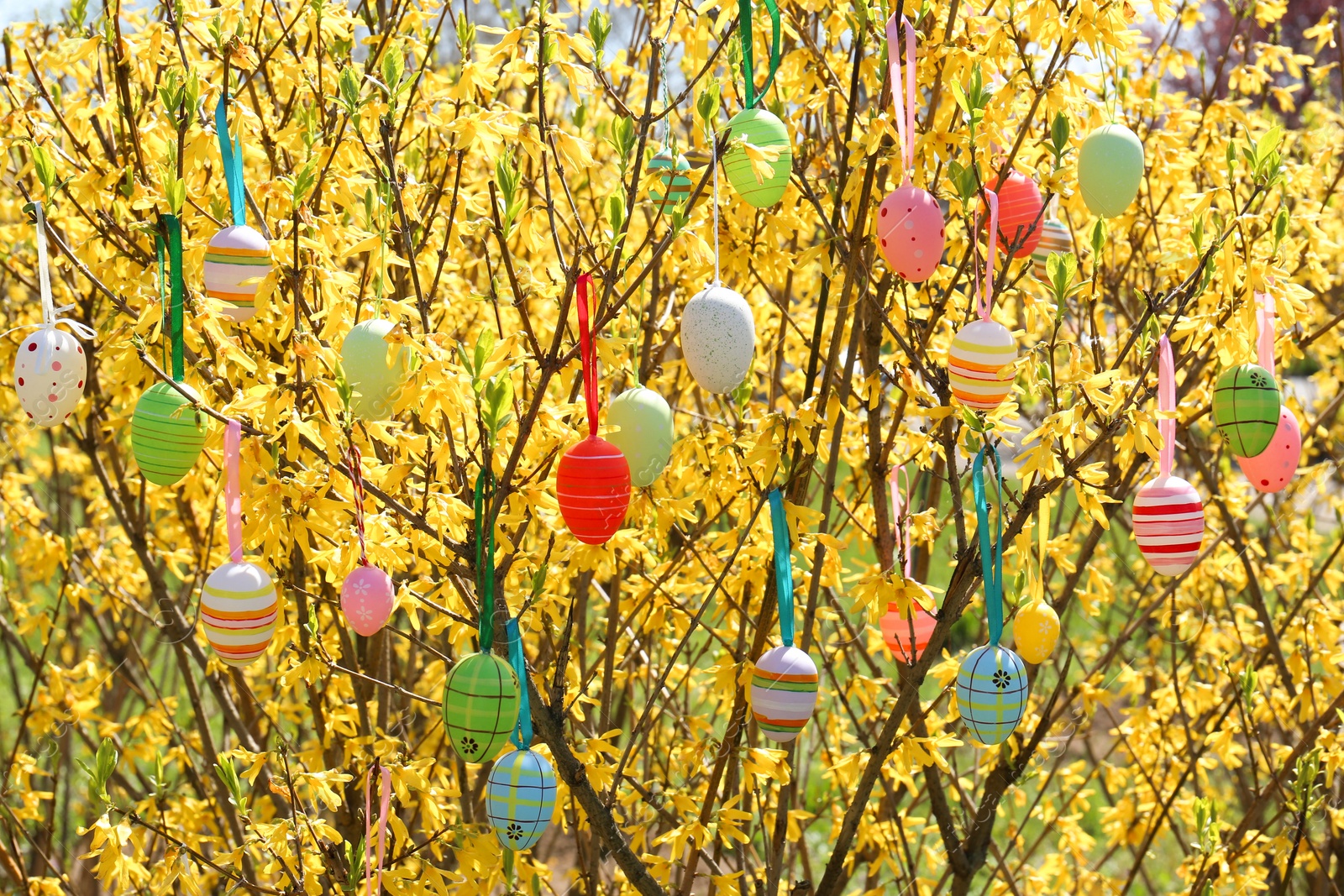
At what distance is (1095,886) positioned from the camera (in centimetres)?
452

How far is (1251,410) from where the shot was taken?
87.0 inches

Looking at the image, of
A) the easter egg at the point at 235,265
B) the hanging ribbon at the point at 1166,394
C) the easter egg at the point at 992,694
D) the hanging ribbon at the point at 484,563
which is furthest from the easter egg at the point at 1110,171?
the easter egg at the point at 235,265

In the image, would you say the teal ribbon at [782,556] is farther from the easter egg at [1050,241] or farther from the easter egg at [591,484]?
the easter egg at [1050,241]

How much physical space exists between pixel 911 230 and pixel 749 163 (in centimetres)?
31

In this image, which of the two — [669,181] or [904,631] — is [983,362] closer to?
[669,181]

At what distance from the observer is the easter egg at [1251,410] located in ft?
7.25

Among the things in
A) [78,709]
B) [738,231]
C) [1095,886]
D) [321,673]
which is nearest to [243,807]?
[321,673]

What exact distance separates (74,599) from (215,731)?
264 centimetres

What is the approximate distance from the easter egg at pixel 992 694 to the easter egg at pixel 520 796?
2.52 feet

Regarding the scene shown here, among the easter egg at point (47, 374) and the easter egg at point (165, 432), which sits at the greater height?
the easter egg at point (47, 374)

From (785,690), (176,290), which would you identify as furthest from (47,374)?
(785,690)

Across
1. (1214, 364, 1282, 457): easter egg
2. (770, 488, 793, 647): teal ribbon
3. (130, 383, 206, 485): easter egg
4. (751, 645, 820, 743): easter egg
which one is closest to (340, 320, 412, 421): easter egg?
(130, 383, 206, 485): easter egg

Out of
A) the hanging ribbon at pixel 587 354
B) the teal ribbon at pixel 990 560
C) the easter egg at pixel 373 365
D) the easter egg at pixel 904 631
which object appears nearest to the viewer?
the hanging ribbon at pixel 587 354

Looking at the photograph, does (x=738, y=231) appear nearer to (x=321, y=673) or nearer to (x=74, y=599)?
(x=321, y=673)
